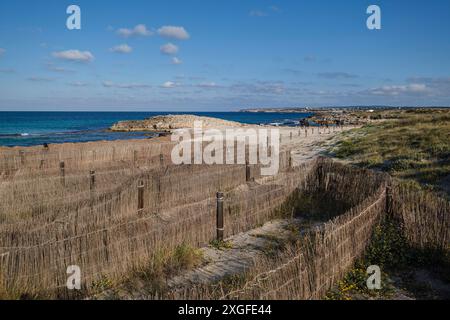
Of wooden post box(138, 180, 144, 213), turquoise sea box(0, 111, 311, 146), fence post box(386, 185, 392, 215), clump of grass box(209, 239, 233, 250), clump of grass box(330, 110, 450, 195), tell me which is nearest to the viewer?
clump of grass box(209, 239, 233, 250)

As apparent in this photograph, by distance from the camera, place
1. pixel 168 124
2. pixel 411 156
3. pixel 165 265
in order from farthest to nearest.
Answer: pixel 168 124 → pixel 411 156 → pixel 165 265

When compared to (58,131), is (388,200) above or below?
below

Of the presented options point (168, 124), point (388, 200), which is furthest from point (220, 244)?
point (168, 124)

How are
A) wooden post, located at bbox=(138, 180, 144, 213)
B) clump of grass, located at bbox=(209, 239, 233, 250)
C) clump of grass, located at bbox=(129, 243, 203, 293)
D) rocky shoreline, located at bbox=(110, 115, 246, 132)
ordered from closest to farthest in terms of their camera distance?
clump of grass, located at bbox=(129, 243, 203, 293), clump of grass, located at bbox=(209, 239, 233, 250), wooden post, located at bbox=(138, 180, 144, 213), rocky shoreline, located at bbox=(110, 115, 246, 132)

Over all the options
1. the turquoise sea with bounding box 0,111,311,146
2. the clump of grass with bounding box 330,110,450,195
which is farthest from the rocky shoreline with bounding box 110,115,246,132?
the clump of grass with bounding box 330,110,450,195

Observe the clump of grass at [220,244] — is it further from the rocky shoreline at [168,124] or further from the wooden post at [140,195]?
the rocky shoreline at [168,124]

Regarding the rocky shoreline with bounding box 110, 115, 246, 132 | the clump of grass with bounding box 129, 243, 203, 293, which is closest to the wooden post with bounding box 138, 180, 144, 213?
the clump of grass with bounding box 129, 243, 203, 293

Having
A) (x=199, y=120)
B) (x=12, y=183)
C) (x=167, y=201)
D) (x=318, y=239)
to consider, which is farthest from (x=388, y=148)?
(x=199, y=120)

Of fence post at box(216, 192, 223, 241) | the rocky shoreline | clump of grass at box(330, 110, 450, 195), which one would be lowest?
fence post at box(216, 192, 223, 241)

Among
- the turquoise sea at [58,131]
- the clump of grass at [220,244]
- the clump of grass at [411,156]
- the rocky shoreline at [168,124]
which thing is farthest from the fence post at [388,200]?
the rocky shoreline at [168,124]

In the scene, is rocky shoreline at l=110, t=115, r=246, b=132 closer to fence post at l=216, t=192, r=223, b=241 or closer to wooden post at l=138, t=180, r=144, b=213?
wooden post at l=138, t=180, r=144, b=213

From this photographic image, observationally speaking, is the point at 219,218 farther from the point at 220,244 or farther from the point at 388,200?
the point at 388,200

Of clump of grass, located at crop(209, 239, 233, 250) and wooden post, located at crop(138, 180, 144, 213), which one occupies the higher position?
wooden post, located at crop(138, 180, 144, 213)

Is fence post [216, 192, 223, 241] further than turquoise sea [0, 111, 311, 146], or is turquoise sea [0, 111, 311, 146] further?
turquoise sea [0, 111, 311, 146]
